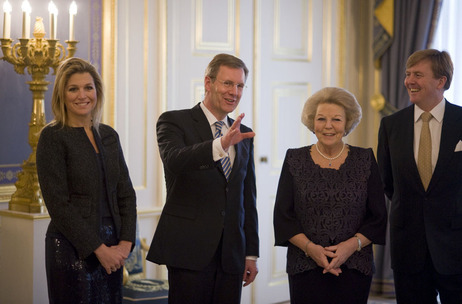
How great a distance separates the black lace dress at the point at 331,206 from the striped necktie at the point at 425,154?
1.26ft

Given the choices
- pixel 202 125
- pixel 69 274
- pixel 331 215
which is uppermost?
pixel 202 125

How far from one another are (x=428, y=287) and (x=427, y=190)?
453 millimetres

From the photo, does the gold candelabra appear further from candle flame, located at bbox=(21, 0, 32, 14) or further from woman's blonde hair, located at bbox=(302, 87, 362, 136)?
woman's blonde hair, located at bbox=(302, 87, 362, 136)

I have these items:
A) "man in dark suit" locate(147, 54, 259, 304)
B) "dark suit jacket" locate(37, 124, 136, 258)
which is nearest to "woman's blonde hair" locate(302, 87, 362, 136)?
"man in dark suit" locate(147, 54, 259, 304)

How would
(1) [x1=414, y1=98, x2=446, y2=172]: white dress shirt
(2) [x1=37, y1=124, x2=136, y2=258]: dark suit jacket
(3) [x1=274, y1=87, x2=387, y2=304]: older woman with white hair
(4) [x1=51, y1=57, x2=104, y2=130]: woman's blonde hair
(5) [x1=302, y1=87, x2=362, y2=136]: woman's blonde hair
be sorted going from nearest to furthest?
(2) [x1=37, y1=124, x2=136, y2=258]: dark suit jacket
(4) [x1=51, y1=57, x2=104, y2=130]: woman's blonde hair
(3) [x1=274, y1=87, x2=387, y2=304]: older woman with white hair
(5) [x1=302, y1=87, x2=362, y2=136]: woman's blonde hair
(1) [x1=414, y1=98, x2=446, y2=172]: white dress shirt

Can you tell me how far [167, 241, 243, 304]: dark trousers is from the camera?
8.65 feet

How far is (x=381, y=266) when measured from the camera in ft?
18.5

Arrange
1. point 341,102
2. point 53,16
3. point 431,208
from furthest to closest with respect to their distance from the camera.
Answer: point 53,16, point 431,208, point 341,102

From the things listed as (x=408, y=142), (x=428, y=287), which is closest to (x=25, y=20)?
(x=408, y=142)

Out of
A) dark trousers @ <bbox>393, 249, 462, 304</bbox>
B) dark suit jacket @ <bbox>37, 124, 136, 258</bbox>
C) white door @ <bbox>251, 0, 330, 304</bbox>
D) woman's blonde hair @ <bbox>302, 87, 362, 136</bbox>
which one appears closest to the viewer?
dark suit jacket @ <bbox>37, 124, 136, 258</bbox>

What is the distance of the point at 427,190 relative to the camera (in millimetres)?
3102

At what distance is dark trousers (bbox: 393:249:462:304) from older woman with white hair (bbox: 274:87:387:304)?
0.40m

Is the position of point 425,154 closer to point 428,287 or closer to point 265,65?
point 428,287

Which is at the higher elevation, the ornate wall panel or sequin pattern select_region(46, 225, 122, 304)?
the ornate wall panel
